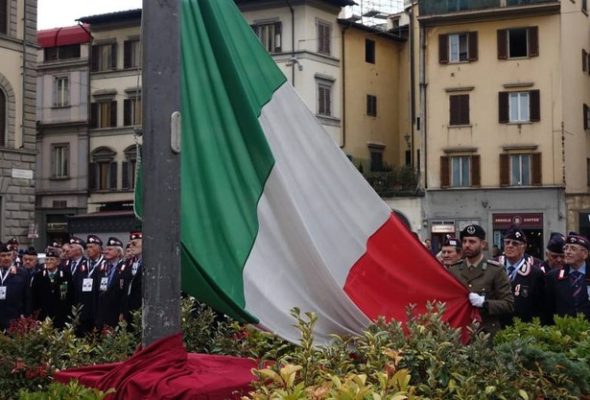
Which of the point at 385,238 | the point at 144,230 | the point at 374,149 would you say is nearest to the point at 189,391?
the point at 144,230

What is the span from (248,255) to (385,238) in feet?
4.46

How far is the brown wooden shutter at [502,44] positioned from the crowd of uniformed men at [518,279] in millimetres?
30830

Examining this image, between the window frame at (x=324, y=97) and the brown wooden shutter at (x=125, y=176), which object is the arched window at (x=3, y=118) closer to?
the brown wooden shutter at (x=125, y=176)

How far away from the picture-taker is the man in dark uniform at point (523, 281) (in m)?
9.66

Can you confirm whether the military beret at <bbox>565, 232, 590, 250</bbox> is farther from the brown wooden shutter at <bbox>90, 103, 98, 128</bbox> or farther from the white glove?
the brown wooden shutter at <bbox>90, 103, 98, 128</bbox>

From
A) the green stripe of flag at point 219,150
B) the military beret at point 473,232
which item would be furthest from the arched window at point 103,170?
the green stripe of flag at point 219,150

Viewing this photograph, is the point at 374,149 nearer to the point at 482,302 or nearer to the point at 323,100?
the point at 323,100

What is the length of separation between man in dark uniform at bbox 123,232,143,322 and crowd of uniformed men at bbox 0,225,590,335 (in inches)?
0.5

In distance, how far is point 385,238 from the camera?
6.59m

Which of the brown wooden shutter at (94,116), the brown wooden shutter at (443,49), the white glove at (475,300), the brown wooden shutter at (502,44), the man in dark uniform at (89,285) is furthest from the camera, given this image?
the brown wooden shutter at (94,116)

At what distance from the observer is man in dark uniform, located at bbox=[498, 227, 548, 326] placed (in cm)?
966

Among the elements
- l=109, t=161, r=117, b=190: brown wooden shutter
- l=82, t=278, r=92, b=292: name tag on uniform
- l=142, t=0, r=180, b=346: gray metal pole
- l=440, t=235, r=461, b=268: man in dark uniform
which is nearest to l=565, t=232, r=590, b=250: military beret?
l=440, t=235, r=461, b=268: man in dark uniform

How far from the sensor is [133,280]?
12.2 m

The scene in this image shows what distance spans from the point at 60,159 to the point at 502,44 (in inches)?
857
